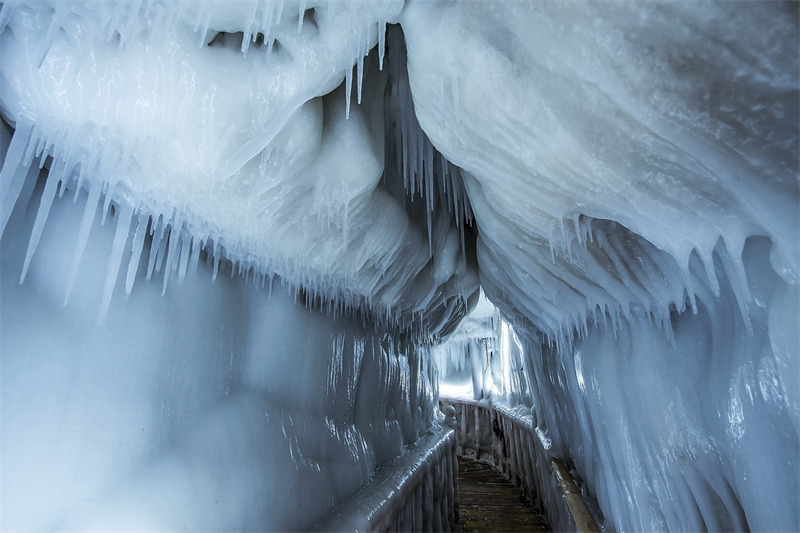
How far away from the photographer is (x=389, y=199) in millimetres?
2975

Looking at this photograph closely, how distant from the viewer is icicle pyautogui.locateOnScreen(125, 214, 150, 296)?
213 cm

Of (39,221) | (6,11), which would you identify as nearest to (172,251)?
(39,221)

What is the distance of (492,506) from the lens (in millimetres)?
7012

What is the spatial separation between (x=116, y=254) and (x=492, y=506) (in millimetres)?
7012

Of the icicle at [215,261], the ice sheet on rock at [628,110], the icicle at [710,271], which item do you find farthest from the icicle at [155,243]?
the icicle at [710,271]

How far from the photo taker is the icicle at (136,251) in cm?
213

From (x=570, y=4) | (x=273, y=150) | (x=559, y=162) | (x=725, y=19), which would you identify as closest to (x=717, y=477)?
(x=559, y=162)

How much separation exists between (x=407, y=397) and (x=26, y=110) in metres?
5.13

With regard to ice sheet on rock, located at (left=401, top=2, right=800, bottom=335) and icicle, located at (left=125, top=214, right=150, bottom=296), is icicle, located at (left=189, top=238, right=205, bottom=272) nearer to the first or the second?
icicle, located at (left=125, top=214, right=150, bottom=296)

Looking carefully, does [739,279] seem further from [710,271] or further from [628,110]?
[628,110]

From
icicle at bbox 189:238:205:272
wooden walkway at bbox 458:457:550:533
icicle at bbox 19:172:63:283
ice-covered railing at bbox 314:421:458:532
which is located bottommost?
wooden walkway at bbox 458:457:550:533

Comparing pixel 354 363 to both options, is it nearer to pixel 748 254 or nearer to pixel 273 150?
pixel 273 150

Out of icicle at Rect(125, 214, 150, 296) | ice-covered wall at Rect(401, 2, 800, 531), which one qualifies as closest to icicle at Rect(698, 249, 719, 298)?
ice-covered wall at Rect(401, 2, 800, 531)

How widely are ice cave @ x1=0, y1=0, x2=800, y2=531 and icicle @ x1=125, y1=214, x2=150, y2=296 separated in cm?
1
